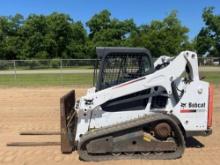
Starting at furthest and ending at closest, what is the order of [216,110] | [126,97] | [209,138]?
1. [216,110]
2. [209,138]
3. [126,97]

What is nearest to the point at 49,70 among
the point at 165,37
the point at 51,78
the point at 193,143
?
the point at 51,78

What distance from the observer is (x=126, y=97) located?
27.4 feet

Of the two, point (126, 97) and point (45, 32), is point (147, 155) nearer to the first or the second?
point (126, 97)

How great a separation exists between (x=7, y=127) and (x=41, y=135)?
166 cm

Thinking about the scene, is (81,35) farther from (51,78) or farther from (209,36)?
(51,78)

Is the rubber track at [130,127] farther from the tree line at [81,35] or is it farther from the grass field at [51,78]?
the tree line at [81,35]

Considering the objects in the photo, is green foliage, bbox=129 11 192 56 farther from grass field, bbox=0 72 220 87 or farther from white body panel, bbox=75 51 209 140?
white body panel, bbox=75 51 209 140

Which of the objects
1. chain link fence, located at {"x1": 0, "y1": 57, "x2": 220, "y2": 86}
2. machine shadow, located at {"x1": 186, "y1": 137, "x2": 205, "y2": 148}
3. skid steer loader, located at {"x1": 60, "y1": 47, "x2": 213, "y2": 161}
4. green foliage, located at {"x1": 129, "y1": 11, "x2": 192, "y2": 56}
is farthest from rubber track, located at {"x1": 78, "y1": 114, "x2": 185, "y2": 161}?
green foliage, located at {"x1": 129, "y1": 11, "x2": 192, "y2": 56}

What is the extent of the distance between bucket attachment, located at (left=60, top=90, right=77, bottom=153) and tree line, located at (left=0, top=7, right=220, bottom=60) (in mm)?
51096

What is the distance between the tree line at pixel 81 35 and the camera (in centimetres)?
6588

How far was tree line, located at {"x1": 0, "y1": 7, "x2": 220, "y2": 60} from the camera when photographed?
65875 millimetres

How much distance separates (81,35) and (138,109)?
6742 cm

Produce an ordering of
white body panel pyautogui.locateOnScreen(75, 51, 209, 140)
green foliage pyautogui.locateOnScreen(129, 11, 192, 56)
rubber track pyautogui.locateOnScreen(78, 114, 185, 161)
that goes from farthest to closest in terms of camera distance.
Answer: green foliage pyautogui.locateOnScreen(129, 11, 192, 56) → white body panel pyautogui.locateOnScreen(75, 51, 209, 140) → rubber track pyautogui.locateOnScreen(78, 114, 185, 161)

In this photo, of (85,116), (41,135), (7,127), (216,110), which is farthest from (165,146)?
(216,110)
